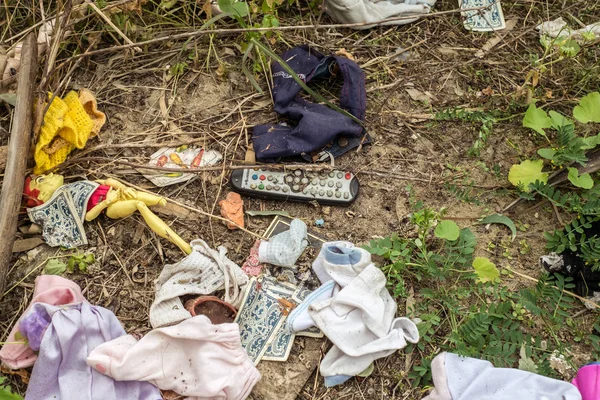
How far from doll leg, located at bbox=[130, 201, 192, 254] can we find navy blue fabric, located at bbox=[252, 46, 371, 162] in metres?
0.34

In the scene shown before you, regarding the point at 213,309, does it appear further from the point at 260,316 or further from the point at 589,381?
the point at 589,381

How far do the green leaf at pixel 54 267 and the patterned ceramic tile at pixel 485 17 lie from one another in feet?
5.06

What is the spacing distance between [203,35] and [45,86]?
21.1 inches

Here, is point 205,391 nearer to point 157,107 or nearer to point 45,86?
point 157,107

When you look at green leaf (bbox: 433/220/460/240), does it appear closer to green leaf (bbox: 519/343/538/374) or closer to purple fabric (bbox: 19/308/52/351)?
green leaf (bbox: 519/343/538/374)

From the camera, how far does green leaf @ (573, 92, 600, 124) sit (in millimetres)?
1674

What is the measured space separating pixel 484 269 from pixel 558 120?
527 millimetres

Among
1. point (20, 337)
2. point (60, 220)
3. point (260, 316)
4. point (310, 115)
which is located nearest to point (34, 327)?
point (20, 337)

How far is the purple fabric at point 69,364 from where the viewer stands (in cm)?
141

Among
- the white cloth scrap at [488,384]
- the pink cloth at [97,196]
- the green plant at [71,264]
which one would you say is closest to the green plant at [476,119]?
the white cloth scrap at [488,384]

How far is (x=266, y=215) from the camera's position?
1.70 m

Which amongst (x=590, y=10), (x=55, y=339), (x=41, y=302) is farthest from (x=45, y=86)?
(x=590, y=10)

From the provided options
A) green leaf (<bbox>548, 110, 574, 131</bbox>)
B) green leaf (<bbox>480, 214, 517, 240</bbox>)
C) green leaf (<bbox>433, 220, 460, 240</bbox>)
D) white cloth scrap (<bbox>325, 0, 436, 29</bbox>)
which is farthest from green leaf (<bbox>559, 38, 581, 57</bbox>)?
green leaf (<bbox>433, 220, 460, 240</bbox>)

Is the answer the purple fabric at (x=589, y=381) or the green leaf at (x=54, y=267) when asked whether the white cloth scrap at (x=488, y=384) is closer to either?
the purple fabric at (x=589, y=381)
